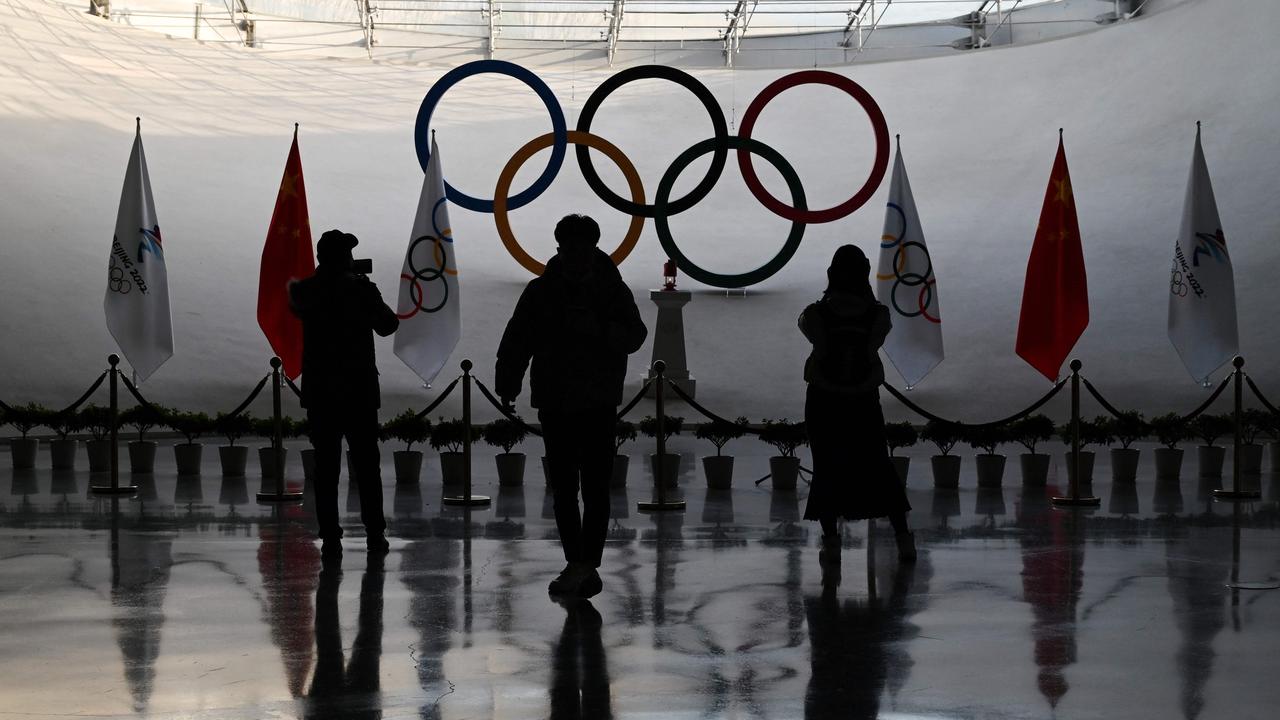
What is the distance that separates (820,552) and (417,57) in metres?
17.4

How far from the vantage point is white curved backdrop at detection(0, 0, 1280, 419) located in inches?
664

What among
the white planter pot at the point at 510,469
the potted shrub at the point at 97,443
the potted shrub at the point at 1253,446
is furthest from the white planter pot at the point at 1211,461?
the potted shrub at the point at 97,443

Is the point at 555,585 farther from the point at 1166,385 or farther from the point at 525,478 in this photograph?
the point at 1166,385

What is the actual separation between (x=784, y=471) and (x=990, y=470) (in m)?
1.78

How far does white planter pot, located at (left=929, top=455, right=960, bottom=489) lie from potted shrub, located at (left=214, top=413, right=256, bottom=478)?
5876 mm

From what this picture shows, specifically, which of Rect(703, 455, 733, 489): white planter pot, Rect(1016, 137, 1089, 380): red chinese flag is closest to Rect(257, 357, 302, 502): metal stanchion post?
Rect(703, 455, 733, 489): white planter pot

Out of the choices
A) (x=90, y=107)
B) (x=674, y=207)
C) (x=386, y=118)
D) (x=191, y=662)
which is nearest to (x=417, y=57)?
(x=386, y=118)

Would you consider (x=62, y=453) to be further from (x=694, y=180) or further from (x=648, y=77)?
(x=694, y=180)

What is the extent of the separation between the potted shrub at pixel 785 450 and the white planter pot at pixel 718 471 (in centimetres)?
35

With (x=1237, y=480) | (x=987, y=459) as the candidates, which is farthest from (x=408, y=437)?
(x=1237, y=480)

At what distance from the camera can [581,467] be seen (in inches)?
207

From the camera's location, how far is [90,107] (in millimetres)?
19203

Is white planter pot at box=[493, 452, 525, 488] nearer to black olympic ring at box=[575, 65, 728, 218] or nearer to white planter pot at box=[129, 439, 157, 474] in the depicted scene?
black olympic ring at box=[575, 65, 728, 218]

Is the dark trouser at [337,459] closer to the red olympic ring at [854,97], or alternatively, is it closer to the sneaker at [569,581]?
the sneaker at [569,581]
